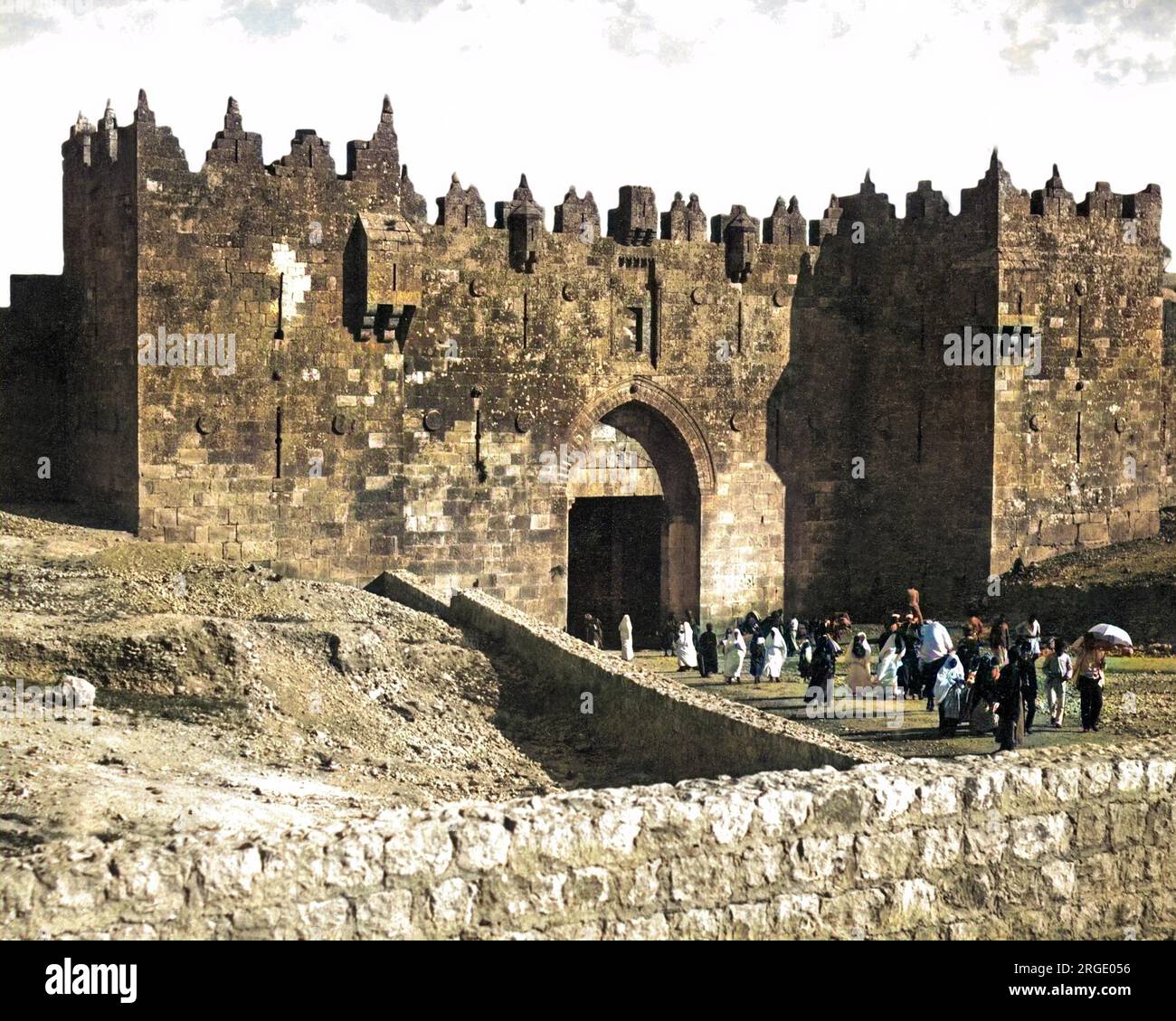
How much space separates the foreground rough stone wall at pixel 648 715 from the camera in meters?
14.0

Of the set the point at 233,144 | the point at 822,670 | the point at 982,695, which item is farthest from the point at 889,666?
the point at 233,144

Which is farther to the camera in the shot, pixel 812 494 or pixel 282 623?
pixel 812 494

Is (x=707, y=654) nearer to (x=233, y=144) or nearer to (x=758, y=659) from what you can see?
(x=758, y=659)

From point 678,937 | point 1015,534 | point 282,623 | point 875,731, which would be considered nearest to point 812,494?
point 1015,534

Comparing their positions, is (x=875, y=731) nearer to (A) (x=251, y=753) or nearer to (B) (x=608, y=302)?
(A) (x=251, y=753)

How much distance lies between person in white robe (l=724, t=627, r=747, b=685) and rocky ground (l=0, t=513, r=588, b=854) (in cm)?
431

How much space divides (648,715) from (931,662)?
424 centimetres

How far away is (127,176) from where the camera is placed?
21.9 metres

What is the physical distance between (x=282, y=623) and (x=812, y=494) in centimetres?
1090

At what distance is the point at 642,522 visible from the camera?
28.0 m

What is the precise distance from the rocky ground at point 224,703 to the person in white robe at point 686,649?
4.36 m

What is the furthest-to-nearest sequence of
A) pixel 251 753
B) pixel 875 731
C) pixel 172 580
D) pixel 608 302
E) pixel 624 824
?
pixel 608 302 < pixel 172 580 < pixel 875 731 < pixel 251 753 < pixel 624 824

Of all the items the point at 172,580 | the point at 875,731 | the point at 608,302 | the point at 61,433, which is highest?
the point at 608,302

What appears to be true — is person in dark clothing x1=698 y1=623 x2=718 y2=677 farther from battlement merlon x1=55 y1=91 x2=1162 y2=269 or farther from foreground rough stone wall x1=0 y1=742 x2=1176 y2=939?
foreground rough stone wall x1=0 y1=742 x2=1176 y2=939
